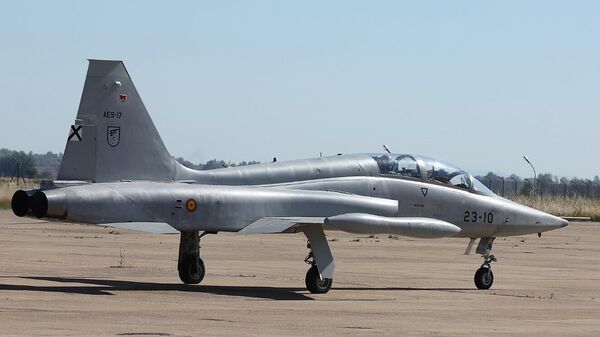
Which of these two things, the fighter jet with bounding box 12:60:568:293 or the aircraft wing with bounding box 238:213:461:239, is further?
the aircraft wing with bounding box 238:213:461:239

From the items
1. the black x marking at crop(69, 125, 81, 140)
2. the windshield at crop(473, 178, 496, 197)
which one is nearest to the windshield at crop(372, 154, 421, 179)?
the windshield at crop(473, 178, 496, 197)

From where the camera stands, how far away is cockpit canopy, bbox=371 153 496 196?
2803 centimetres

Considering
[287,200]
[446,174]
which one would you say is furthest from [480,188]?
[287,200]

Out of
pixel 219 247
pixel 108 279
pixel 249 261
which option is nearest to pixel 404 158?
pixel 108 279

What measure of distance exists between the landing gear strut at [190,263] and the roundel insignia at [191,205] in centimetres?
209

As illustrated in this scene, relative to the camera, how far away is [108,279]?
92.3 feet

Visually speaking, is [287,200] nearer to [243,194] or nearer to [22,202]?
[243,194]

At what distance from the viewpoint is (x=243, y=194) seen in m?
25.5

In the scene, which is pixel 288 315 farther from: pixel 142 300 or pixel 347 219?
pixel 347 219

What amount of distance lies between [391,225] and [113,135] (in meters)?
5.44

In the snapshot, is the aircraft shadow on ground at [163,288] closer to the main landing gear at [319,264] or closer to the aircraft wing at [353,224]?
the main landing gear at [319,264]

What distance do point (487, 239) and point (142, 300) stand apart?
9089 mm

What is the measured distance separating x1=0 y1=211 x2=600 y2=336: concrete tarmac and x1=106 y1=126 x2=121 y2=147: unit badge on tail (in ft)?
8.55

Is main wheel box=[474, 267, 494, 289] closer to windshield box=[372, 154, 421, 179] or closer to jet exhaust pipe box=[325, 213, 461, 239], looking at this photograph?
jet exhaust pipe box=[325, 213, 461, 239]
